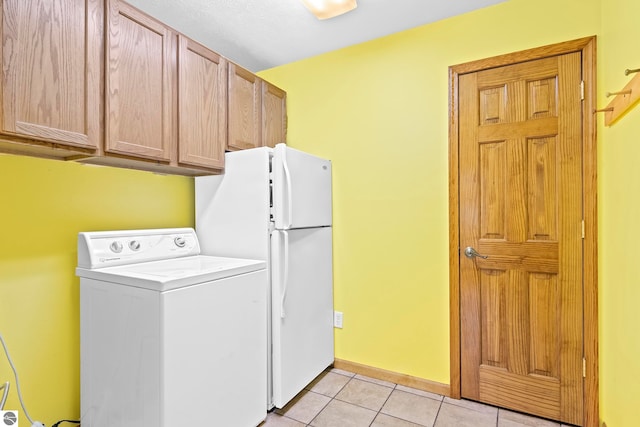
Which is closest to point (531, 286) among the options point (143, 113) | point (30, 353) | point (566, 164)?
point (566, 164)

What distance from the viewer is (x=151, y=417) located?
4.57 feet

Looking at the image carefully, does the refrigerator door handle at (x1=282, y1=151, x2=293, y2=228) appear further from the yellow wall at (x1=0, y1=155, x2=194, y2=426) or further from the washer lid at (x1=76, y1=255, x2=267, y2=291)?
the yellow wall at (x1=0, y1=155, x2=194, y2=426)

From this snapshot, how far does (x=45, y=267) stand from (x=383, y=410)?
2071 millimetres

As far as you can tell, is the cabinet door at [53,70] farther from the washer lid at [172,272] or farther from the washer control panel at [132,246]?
the washer lid at [172,272]

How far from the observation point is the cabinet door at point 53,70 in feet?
4.06

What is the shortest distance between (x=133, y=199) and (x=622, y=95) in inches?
102

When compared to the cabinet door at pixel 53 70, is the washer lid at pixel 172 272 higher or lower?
lower

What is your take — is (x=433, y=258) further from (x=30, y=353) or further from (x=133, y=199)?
(x=30, y=353)

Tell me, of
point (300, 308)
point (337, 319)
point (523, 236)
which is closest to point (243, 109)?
point (300, 308)

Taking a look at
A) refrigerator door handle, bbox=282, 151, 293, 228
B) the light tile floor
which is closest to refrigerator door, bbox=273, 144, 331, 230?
refrigerator door handle, bbox=282, 151, 293, 228

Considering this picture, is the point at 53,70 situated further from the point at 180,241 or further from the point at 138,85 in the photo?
the point at 180,241

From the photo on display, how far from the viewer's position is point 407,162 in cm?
230

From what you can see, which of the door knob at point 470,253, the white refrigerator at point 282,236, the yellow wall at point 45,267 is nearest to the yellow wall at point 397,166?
the door knob at point 470,253

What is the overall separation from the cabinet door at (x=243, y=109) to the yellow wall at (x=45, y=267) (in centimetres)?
79
